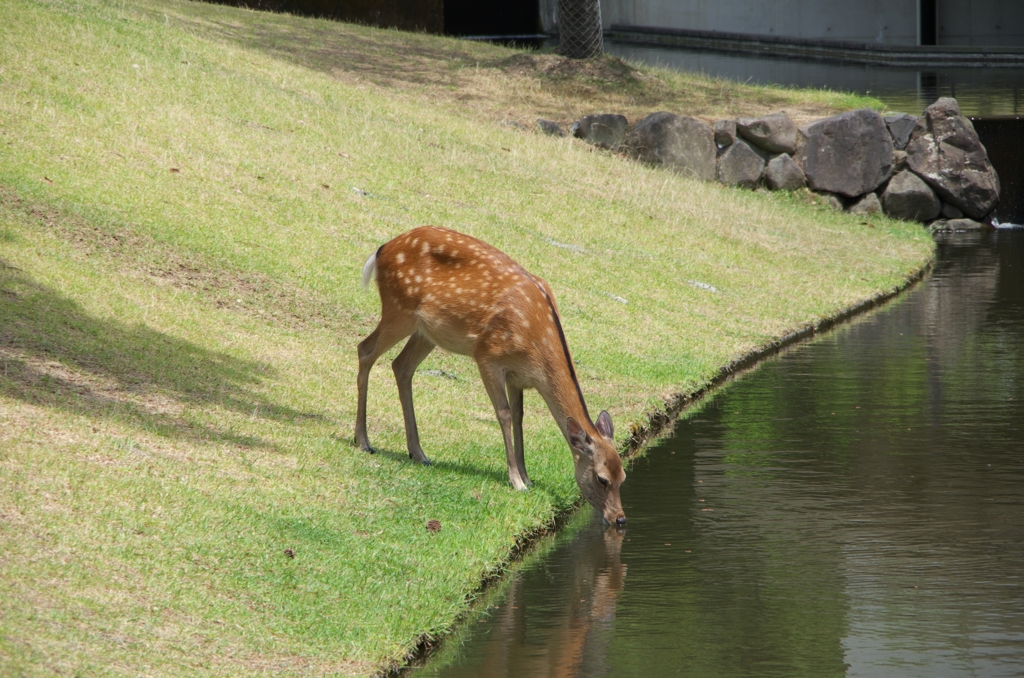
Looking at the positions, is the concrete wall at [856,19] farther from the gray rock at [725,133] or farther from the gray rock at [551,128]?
the gray rock at [551,128]

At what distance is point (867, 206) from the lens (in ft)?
70.3

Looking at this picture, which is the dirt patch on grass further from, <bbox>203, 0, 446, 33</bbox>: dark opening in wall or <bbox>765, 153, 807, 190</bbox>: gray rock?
<bbox>203, 0, 446, 33</bbox>: dark opening in wall

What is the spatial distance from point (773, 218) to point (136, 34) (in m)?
9.55

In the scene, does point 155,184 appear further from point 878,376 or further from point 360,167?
point 878,376

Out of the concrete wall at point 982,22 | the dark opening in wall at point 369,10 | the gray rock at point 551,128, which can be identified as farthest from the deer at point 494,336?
the concrete wall at point 982,22

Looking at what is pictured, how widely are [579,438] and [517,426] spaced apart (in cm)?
75

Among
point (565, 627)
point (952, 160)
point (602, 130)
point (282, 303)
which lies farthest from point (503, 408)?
point (952, 160)

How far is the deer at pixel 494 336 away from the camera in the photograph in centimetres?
795

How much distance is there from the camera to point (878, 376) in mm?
11992

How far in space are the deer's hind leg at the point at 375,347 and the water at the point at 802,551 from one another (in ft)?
5.29

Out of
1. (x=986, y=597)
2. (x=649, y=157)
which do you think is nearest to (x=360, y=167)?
(x=649, y=157)

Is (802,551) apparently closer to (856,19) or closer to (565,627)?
(565,627)

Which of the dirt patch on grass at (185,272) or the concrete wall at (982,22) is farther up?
the concrete wall at (982,22)

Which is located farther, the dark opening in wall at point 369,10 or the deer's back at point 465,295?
A: the dark opening in wall at point 369,10
